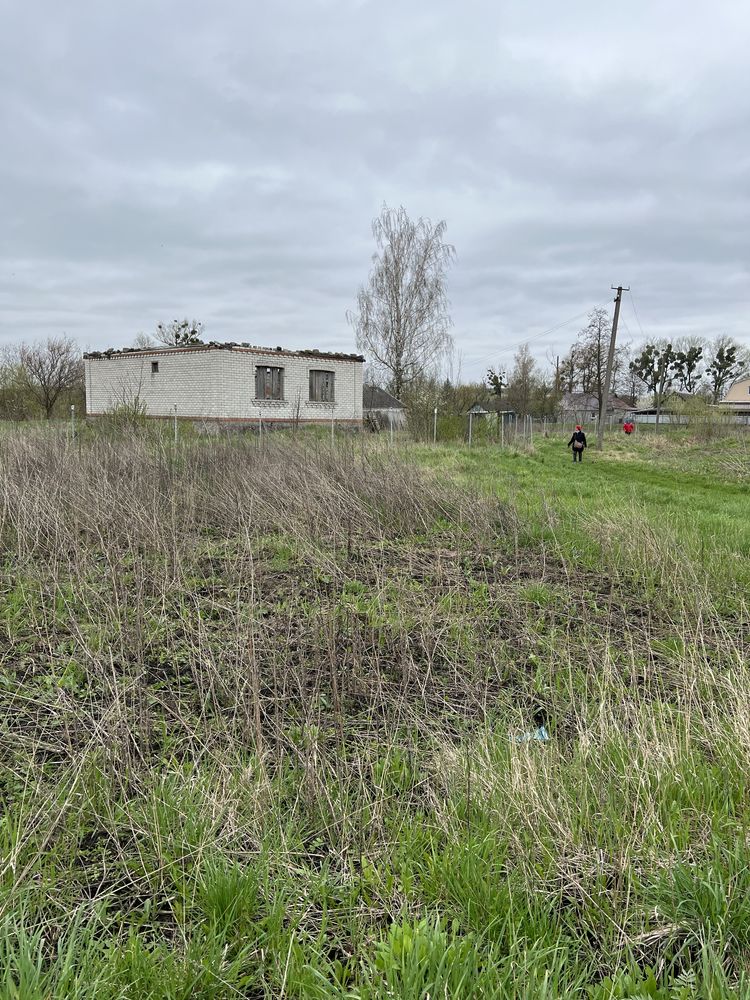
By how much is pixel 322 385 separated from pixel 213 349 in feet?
17.0

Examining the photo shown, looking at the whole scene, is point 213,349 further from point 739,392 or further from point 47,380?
point 739,392

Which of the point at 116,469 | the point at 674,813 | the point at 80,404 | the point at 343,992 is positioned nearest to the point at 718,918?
the point at 674,813

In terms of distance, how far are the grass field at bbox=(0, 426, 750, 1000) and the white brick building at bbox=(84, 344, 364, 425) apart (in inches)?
710

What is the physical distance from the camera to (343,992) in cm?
149

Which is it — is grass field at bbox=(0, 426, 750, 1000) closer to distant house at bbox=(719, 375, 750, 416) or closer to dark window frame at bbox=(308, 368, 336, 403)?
dark window frame at bbox=(308, 368, 336, 403)

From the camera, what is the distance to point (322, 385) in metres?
26.1

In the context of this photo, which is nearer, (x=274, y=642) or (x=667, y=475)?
(x=274, y=642)

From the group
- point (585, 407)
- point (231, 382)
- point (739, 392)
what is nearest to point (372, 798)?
point (231, 382)

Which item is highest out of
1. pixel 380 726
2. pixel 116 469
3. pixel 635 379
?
pixel 635 379

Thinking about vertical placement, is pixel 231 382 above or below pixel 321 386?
below

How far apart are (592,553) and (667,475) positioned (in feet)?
36.4

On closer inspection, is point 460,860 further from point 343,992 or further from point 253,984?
point 253,984

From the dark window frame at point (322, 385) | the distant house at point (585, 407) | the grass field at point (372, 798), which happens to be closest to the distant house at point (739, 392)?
the distant house at point (585, 407)

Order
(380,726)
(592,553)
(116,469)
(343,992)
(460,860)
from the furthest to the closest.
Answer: (116,469), (592,553), (380,726), (460,860), (343,992)
